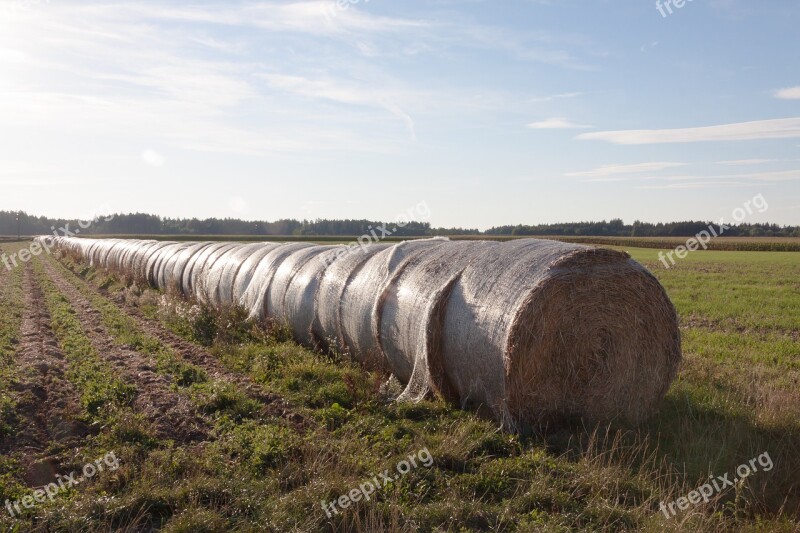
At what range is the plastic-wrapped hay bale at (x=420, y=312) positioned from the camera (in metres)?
7.11

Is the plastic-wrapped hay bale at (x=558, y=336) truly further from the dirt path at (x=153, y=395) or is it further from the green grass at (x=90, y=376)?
the green grass at (x=90, y=376)

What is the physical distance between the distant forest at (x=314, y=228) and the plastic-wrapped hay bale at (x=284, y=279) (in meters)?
43.4

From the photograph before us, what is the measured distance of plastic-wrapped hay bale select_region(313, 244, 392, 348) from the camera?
9453mm

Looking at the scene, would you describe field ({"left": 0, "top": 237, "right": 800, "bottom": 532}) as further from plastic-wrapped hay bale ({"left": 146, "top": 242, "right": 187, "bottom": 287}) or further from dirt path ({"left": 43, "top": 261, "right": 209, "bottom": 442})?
plastic-wrapped hay bale ({"left": 146, "top": 242, "right": 187, "bottom": 287})

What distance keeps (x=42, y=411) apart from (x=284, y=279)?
508 centimetres

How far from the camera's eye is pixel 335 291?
380 inches

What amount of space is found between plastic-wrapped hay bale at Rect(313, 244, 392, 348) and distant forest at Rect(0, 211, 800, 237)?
148 ft

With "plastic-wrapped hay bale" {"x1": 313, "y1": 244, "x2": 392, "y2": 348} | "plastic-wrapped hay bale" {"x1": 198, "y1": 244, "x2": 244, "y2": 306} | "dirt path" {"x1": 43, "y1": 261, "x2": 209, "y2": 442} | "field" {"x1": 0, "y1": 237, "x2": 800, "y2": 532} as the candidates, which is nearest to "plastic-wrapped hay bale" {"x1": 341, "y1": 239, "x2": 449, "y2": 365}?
"plastic-wrapped hay bale" {"x1": 313, "y1": 244, "x2": 392, "y2": 348}

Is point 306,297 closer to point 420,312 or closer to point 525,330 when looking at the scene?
point 420,312

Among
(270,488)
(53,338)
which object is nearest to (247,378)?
(270,488)

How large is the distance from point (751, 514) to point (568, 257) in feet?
9.02

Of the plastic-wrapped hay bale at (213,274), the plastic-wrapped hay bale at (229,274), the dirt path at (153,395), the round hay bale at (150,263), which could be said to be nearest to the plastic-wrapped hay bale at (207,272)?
the plastic-wrapped hay bale at (213,274)

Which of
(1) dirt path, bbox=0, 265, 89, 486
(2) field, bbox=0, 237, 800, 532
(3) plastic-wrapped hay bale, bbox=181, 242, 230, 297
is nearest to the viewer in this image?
(2) field, bbox=0, 237, 800, 532

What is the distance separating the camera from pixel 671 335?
7.11 metres
